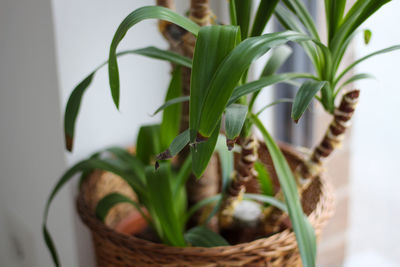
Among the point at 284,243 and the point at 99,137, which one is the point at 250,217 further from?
the point at 99,137

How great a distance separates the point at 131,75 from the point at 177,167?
1.05 ft

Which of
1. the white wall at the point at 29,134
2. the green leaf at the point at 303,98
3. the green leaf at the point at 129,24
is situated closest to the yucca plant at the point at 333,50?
the green leaf at the point at 303,98

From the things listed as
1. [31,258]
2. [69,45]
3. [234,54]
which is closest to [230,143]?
[234,54]

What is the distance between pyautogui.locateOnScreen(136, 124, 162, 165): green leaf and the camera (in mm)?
983

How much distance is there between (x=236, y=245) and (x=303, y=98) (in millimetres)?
298

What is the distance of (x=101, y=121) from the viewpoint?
1187mm

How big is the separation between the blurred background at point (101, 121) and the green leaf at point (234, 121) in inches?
24.8

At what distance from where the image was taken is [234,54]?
554 mm

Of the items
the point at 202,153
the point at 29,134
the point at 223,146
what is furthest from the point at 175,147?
the point at 29,134

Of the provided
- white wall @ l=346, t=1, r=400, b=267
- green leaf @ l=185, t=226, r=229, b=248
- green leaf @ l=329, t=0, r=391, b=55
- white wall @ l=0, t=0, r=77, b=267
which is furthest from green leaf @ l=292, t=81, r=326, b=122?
white wall @ l=0, t=0, r=77, b=267

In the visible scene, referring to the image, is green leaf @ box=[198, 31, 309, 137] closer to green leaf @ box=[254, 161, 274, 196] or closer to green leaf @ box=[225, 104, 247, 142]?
green leaf @ box=[225, 104, 247, 142]

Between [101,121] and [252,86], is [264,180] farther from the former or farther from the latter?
[101,121]

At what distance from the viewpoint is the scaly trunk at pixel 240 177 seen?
82 centimetres

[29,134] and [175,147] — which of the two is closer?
[175,147]
